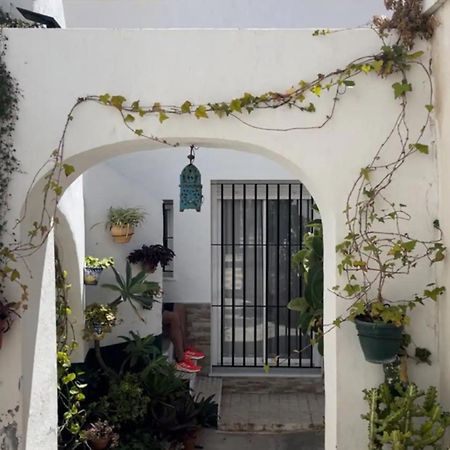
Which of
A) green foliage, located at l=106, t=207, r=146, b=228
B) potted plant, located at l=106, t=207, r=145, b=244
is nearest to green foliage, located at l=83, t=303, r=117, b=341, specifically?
potted plant, located at l=106, t=207, r=145, b=244

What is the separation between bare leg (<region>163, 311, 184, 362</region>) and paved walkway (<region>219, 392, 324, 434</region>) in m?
0.82

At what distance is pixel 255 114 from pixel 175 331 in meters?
4.69

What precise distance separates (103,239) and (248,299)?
258cm

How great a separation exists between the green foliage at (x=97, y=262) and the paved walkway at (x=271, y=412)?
2.32 meters

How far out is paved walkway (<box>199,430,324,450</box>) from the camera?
6570 mm

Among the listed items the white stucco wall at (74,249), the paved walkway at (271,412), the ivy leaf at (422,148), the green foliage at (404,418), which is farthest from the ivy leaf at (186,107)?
the paved walkway at (271,412)

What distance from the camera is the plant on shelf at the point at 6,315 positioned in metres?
3.81

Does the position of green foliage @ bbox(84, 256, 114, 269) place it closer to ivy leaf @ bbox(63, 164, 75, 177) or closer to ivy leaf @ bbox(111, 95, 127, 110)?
ivy leaf @ bbox(63, 164, 75, 177)

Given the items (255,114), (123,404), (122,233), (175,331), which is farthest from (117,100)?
(175,331)

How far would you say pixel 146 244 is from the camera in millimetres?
7223

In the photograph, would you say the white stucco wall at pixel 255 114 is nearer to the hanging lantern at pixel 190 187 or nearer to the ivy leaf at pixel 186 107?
Answer: the ivy leaf at pixel 186 107

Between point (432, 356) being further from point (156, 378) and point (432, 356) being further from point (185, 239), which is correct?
point (185, 239)

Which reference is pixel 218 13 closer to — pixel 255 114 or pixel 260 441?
pixel 255 114

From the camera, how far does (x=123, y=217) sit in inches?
268
